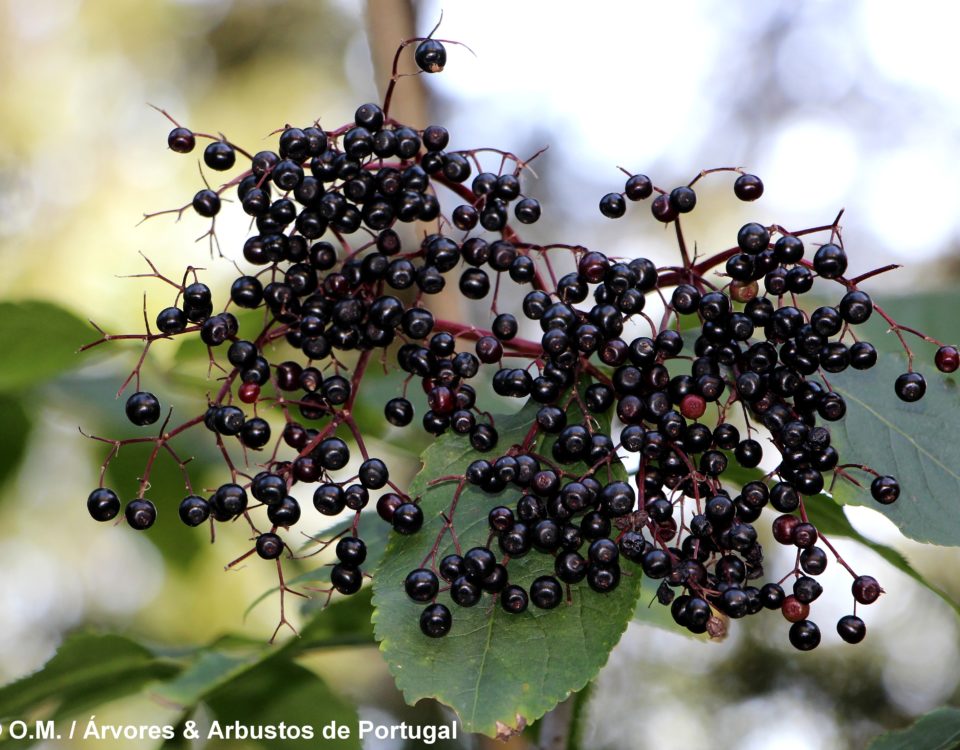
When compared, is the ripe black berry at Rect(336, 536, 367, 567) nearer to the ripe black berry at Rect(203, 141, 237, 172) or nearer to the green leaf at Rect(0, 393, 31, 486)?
the ripe black berry at Rect(203, 141, 237, 172)

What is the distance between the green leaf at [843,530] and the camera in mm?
1319

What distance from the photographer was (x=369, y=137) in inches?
44.5

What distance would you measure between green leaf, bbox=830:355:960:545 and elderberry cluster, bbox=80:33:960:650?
38 millimetres

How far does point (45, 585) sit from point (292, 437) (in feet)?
15.9

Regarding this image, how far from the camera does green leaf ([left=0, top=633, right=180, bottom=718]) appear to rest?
62.3 inches

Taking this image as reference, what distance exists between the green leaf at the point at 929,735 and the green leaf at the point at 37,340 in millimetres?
1528

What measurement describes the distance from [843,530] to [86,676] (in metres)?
1.28

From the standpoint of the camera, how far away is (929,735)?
1.32 meters

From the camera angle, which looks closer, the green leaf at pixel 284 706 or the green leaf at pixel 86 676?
the green leaf at pixel 86 676

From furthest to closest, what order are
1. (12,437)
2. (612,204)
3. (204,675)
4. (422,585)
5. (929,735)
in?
(12,437), (204,675), (929,735), (612,204), (422,585)

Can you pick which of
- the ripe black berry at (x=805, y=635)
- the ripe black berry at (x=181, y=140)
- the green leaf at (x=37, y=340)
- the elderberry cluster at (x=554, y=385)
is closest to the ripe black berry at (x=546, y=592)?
the elderberry cluster at (x=554, y=385)

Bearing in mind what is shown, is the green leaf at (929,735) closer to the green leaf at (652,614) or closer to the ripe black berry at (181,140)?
the green leaf at (652,614)

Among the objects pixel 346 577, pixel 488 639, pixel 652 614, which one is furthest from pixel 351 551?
pixel 652 614

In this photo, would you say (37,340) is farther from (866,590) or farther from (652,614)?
A: (866,590)
